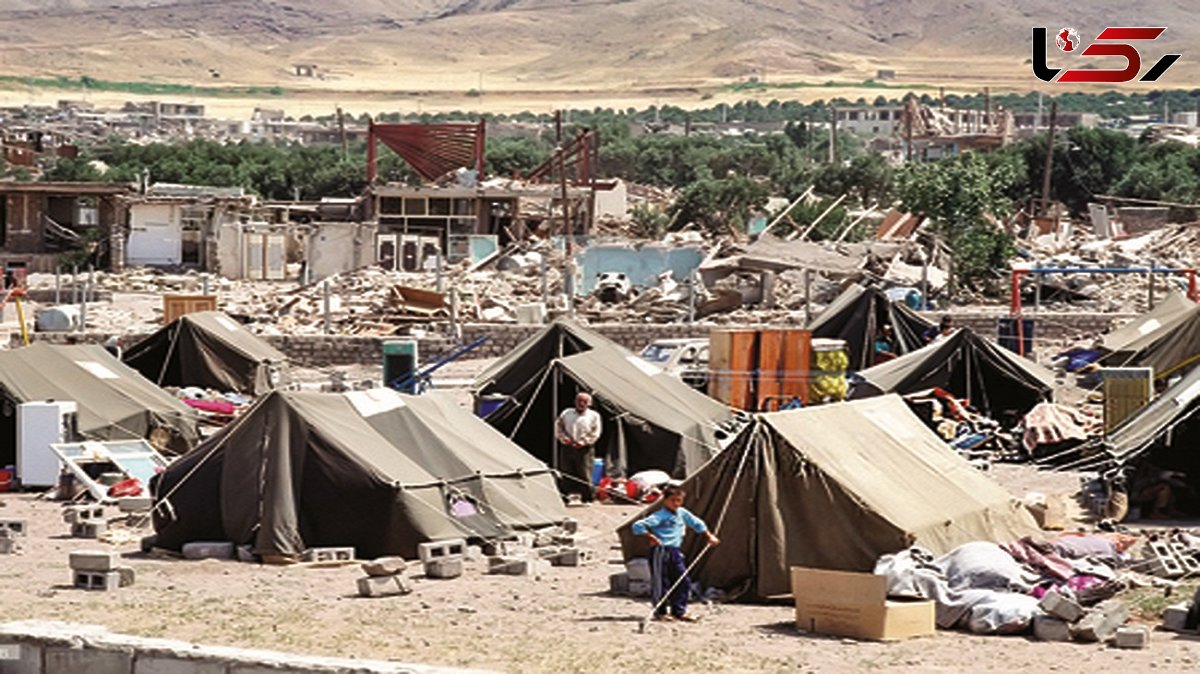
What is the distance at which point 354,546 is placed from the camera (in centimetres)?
1780

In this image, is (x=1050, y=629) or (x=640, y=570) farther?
(x=640, y=570)

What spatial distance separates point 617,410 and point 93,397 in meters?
5.33

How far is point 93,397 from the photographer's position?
2402 centimetres

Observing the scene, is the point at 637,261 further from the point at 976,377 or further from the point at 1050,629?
the point at 1050,629

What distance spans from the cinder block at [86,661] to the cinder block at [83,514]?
585 centimetres

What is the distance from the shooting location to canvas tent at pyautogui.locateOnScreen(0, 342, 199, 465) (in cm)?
2331

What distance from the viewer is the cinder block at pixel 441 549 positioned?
1714cm

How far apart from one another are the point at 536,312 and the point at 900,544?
23.1 metres

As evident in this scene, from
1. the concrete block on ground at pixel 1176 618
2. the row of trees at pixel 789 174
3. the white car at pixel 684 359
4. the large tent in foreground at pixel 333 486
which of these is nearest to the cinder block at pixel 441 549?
the large tent in foreground at pixel 333 486

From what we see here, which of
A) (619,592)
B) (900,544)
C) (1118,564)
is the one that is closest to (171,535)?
(619,592)

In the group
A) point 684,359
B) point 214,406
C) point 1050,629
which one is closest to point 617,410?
point 214,406

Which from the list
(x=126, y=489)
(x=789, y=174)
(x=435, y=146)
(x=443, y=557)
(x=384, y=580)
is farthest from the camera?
(x=789, y=174)

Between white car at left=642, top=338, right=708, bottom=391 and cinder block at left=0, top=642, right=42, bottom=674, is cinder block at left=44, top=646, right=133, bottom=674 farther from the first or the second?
white car at left=642, top=338, right=708, bottom=391

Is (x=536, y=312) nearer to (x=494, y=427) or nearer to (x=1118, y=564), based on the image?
(x=494, y=427)
